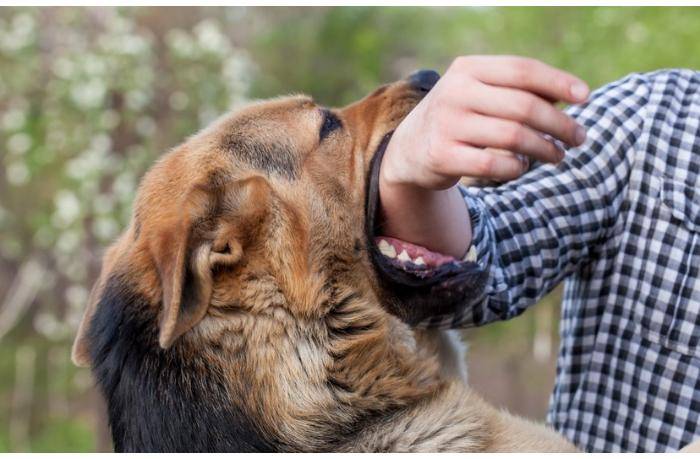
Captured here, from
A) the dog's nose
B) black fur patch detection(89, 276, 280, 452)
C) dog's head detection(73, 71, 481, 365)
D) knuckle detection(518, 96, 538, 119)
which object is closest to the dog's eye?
dog's head detection(73, 71, 481, 365)

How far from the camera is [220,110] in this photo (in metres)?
7.49

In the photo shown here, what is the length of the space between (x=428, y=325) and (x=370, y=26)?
252 inches

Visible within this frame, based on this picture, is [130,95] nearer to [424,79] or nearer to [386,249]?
[424,79]

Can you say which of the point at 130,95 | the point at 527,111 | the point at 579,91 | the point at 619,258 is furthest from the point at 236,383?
the point at 130,95

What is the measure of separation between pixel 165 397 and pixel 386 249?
0.80 meters

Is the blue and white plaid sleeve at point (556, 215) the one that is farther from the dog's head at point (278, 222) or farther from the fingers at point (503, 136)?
the fingers at point (503, 136)

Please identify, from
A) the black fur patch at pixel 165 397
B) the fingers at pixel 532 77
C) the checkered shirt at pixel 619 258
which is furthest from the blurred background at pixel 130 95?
the black fur patch at pixel 165 397

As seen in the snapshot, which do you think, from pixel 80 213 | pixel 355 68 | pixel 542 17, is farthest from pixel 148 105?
pixel 542 17

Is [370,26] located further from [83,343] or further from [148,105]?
[83,343]

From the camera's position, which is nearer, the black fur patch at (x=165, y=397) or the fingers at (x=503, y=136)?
the fingers at (x=503, y=136)

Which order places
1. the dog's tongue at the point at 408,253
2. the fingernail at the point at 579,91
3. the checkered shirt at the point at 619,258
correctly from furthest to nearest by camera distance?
the checkered shirt at the point at 619,258 → the dog's tongue at the point at 408,253 → the fingernail at the point at 579,91

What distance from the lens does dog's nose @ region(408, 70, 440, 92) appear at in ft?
9.16

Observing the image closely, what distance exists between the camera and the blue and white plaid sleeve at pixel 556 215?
2771mm

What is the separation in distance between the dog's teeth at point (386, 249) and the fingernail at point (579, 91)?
3.08 feet
